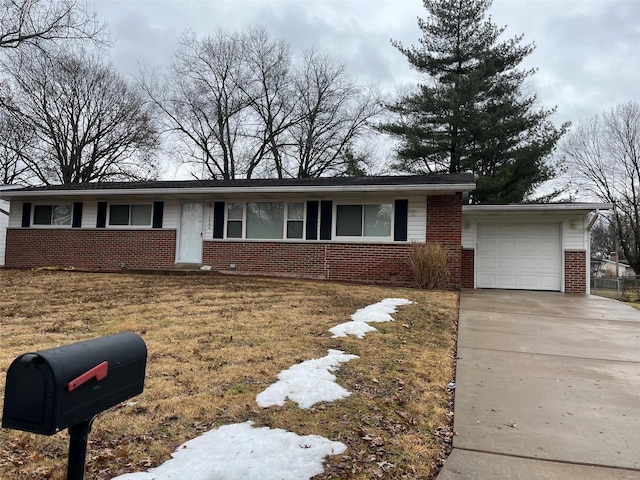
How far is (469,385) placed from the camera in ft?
14.3

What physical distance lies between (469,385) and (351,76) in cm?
2575

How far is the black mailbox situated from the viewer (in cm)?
142

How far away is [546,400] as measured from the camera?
13.1 feet

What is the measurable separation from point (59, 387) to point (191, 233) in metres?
12.9

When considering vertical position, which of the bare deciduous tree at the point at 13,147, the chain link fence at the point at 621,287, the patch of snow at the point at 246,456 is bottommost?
the patch of snow at the point at 246,456

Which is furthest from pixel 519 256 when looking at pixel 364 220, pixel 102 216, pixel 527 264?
pixel 102 216

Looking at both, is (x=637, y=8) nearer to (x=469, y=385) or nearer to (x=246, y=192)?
(x=246, y=192)

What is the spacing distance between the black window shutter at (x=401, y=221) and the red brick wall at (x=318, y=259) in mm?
242

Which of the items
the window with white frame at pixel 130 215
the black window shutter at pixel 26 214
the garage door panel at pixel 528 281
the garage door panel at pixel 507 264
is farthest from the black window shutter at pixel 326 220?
the black window shutter at pixel 26 214

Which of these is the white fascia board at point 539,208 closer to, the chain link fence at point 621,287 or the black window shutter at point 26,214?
the chain link fence at point 621,287

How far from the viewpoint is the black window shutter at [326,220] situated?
500 inches

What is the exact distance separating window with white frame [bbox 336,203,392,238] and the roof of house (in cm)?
68

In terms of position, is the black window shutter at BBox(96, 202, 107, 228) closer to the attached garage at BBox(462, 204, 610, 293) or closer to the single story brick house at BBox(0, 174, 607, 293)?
the single story brick house at BBox(0, 174, 607, 293)

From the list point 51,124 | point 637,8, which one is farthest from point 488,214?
point 51,124
